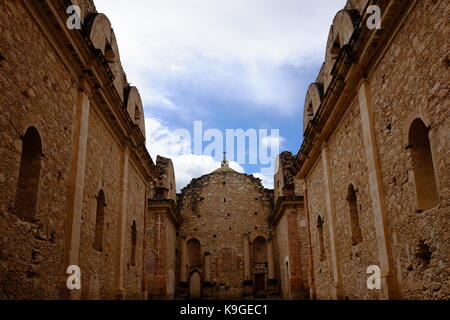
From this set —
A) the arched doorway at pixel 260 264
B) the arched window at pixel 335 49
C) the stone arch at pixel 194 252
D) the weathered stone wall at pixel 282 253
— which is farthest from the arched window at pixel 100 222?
the arched doorway at pixel 260 264

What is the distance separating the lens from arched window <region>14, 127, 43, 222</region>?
736 cm

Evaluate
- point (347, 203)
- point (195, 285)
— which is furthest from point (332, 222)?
point (195, 285)

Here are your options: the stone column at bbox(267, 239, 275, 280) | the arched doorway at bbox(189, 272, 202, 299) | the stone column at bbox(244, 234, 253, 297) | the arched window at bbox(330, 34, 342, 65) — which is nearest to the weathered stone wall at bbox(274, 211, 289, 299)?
the stone column at bbox(267, 239, 275, 280)

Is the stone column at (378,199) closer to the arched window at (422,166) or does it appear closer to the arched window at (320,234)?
the arched window at (422,166)

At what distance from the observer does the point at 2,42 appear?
6293mm

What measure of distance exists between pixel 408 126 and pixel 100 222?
24.8 ft

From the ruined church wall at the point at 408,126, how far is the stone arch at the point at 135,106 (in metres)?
8.13

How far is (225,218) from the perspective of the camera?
29125mm

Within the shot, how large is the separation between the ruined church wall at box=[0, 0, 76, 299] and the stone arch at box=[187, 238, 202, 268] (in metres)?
20.4

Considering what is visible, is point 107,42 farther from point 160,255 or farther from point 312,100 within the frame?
point 160,255

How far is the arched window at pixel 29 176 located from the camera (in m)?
7.36

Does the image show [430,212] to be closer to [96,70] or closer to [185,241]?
[96,70]

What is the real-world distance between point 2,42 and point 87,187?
4.48 metres
